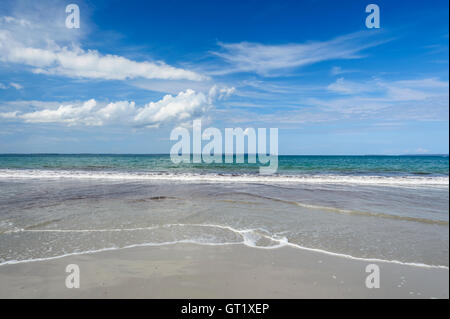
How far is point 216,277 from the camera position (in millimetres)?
4129

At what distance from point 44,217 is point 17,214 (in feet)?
4.18

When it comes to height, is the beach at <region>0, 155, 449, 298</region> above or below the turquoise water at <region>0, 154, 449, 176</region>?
below

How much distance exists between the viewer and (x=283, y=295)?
361 cm

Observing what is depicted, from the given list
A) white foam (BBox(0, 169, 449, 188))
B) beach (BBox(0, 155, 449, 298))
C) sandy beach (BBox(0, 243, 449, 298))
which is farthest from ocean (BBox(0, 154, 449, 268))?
white foam (BBox(0, 169, 449, 188))

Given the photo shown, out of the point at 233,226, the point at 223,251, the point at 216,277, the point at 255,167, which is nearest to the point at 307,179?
the point at 255,167

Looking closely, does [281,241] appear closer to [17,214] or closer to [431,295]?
[431,295]

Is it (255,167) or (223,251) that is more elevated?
(255,167)

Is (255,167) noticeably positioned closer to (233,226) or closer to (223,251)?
(233,226)

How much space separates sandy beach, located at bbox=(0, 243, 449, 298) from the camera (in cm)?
367

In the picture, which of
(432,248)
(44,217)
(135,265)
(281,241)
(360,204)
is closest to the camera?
(135,265)

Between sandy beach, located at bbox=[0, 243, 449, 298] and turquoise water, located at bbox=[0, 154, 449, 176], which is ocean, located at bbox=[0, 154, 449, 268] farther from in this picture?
turquoise water, located at bbox=[0, 154, 449, 176]

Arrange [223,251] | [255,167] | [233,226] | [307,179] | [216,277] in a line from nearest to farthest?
[216,277] → [223,251] → [233,226] → [307,179] → [255,167]

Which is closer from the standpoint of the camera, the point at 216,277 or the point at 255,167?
the point at 216,277

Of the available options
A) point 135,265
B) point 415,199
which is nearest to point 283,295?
point 135,265
